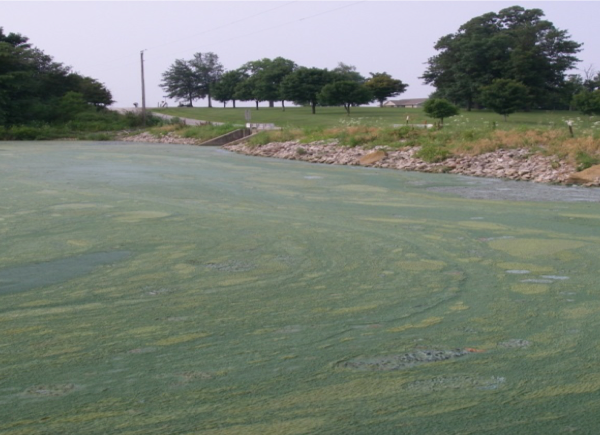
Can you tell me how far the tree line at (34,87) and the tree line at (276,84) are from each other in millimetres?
18222

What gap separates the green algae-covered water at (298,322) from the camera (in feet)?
11.4

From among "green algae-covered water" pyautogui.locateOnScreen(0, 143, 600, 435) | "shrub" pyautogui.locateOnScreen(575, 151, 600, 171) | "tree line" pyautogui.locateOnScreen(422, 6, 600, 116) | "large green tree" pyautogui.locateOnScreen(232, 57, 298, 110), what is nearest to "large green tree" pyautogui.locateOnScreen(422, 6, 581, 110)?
"tree line" pyautogui.locateOnScreen(422, 6, 600, 116)

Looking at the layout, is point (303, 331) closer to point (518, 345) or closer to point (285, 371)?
point (285, 371)

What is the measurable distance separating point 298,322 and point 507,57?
2429 inches

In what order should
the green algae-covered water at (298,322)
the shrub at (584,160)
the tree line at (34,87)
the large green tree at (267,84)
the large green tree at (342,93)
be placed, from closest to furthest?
the green algae-covered water at (298,322) < the shrub at (584,160) < the tree line at (34,87) < the large green tree at (342,93) < the large green tree at (267,84)

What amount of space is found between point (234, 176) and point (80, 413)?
14.6 m

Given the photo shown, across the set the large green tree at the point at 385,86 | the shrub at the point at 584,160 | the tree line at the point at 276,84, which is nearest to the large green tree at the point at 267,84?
the tree line at the point at 276,84

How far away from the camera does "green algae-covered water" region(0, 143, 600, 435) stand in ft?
11.4

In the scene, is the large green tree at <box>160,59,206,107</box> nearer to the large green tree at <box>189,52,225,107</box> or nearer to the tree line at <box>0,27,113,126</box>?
the large green tree at <box>189,52,225,107</box>

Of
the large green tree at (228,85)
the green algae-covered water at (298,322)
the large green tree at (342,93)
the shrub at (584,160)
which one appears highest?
the large green tree at (228,85)

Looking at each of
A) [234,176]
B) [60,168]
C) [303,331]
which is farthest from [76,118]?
[303,331]

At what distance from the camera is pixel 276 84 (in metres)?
75.5

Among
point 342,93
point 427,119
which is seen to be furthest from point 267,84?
point 427,119

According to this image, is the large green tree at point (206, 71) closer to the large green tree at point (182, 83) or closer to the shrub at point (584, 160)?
the large green tree at point (182, 83)
